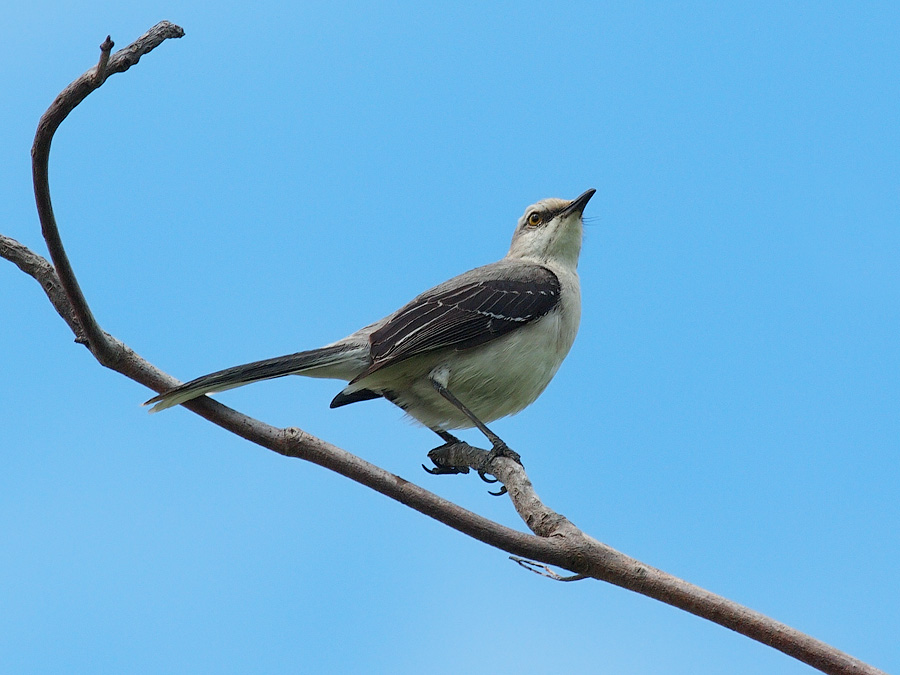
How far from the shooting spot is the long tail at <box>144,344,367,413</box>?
200 inches

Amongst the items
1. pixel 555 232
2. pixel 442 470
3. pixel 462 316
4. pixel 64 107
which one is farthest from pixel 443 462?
pixel 64 107

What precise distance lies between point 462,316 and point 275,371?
1498 mm

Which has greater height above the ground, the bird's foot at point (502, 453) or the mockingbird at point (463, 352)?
the mockingbird at point (463, 352)

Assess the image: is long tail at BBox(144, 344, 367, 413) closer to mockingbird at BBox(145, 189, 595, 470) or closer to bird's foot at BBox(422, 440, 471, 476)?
mockingbird at BBox(145, 189, 595, 470)

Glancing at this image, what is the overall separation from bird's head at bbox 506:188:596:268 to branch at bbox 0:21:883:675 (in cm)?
305

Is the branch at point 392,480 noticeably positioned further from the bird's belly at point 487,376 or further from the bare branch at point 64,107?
the bird's belly at point 487,376

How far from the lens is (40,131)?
13.1ft

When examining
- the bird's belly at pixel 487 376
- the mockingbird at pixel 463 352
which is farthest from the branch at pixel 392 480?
the bird's belly at pixel 487 376

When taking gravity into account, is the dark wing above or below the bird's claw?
above

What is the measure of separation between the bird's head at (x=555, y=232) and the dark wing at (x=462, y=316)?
0.86 metres

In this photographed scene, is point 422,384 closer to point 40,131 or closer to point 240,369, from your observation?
point 240,369

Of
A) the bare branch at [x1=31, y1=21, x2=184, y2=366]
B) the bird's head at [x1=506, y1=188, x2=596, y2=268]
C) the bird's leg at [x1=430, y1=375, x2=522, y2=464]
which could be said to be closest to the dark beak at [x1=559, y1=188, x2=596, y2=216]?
the bird's head at [x1=506, y1=188, x2=596, y2=268]

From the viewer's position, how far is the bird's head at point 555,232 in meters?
7.86

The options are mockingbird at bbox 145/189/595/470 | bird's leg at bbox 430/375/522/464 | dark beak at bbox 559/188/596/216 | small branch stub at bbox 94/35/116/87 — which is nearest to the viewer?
small branch stub at bbox 94/35/116/87
